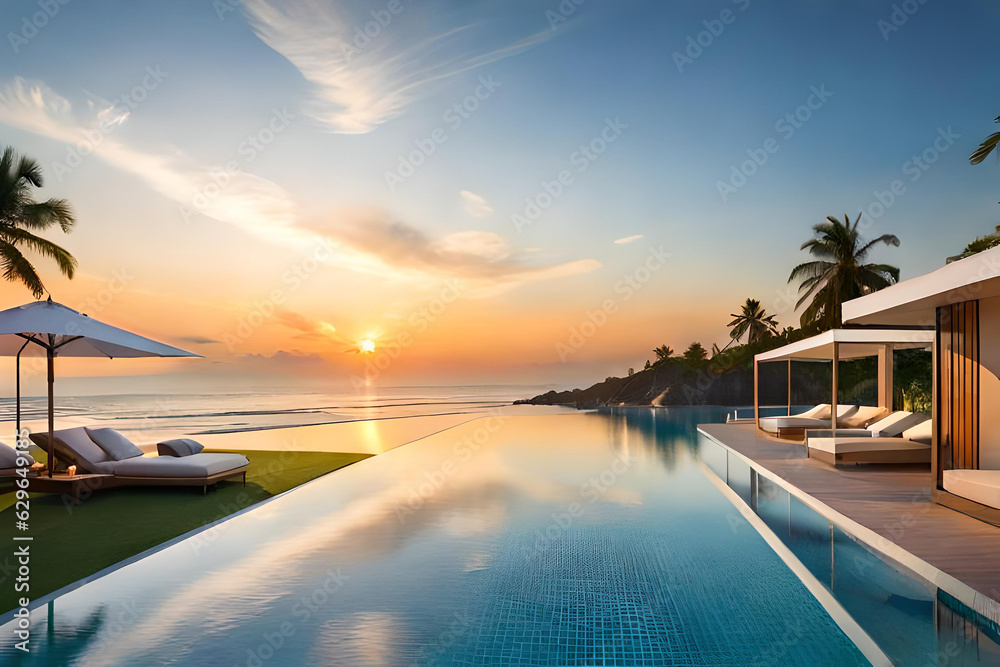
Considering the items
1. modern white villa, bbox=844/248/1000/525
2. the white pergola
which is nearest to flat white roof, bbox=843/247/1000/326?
modern white villa, bbox=844/248/1000/525

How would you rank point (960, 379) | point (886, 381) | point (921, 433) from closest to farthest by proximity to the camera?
point (960, 379)
point (921, 433)
point (886, 381)

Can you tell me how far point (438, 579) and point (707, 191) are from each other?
14348 mm

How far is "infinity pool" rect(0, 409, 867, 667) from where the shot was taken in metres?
3.31

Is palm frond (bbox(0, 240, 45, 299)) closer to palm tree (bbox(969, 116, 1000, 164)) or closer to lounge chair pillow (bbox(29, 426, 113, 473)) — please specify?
lounge chair pillow (bbox(29, 426, 113, 473))

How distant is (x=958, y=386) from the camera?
21.8 ft

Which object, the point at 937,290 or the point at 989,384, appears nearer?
the point at 937,290

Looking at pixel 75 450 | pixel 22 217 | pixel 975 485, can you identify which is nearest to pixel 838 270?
pixel 975 485

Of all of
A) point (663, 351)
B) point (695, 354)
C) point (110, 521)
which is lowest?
point (110, 521)

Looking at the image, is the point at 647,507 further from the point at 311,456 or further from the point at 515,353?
the point at 515,353

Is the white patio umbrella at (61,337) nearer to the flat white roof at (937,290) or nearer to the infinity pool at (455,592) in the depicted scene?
the infinity pool at (455,592)

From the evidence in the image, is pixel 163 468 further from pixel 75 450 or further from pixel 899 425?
pixel 899 425

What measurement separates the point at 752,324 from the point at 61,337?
4317cm

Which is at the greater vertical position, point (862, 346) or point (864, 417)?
point (862, 346)

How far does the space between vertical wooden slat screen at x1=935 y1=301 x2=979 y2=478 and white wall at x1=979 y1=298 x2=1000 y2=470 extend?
43 mm
